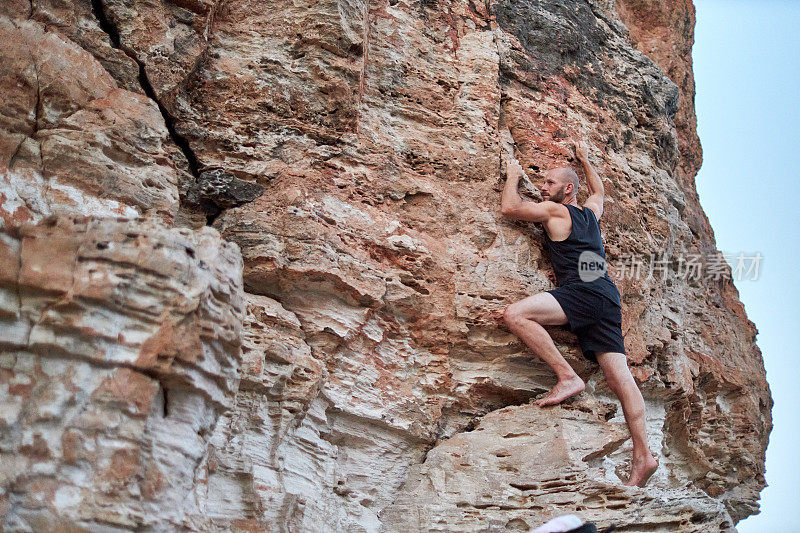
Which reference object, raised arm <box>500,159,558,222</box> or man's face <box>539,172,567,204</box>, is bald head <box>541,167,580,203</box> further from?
raised arm <box>500,159,558,222</box>

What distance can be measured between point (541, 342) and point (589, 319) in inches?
18.1

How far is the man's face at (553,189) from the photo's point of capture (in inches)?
227

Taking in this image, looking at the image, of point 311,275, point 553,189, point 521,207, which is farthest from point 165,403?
point 553,189

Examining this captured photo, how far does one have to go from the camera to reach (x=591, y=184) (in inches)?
239

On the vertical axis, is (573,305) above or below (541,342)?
above

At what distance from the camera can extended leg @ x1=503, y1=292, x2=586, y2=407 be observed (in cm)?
501

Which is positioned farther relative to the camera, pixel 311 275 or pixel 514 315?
pixel 514 315

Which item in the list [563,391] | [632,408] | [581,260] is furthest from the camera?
[581,260]

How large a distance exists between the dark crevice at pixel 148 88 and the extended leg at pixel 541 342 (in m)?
2.23

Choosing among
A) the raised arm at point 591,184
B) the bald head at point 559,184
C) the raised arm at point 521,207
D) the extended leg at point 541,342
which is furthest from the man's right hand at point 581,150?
the extended leg at point 541,342

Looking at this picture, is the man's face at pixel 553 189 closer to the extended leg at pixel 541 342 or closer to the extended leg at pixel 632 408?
the extended leg at pixel 541 342

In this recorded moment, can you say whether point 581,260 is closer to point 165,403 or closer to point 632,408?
point 632,408

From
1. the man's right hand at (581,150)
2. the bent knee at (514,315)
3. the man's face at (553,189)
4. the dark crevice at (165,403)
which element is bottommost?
the dark crevice at (165,403)

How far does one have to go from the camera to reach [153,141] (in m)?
4.54
